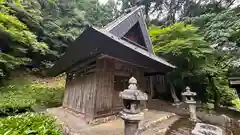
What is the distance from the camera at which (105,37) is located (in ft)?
9.35

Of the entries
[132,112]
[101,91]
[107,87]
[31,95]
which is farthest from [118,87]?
[31,95]

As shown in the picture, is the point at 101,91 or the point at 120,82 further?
the point at 120,82

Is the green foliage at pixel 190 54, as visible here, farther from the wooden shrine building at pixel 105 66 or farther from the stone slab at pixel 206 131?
the stone slab at pixel 206 131

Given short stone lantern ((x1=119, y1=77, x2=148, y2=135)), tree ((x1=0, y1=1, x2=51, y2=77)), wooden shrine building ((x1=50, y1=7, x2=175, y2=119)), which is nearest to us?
short stone lantern ((x1=119, y1=77, x2=148, y2=135))

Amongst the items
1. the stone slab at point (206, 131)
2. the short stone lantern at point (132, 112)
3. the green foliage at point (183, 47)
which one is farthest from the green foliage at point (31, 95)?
the green foliage at point (183, 47)

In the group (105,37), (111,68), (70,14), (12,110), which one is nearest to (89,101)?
(111,68)

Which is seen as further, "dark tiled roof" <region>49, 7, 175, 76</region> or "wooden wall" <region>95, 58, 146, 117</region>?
"wooden wall" <region>95, 58, 146, 117</region>

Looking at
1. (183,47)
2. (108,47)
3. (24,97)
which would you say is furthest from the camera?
(24,97)

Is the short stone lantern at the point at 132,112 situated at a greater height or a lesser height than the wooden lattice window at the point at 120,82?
lesser

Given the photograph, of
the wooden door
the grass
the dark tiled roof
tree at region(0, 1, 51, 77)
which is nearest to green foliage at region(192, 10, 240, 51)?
the dark tiled roof

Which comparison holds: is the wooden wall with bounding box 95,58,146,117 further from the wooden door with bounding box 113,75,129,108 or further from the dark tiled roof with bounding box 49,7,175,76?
the dark tiled roof with bounding box 49,7,175,76

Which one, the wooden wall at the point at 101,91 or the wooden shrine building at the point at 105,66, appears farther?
the wooden wall at the point at 101,91

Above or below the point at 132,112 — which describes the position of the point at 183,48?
above

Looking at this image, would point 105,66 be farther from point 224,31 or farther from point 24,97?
point 24,97
